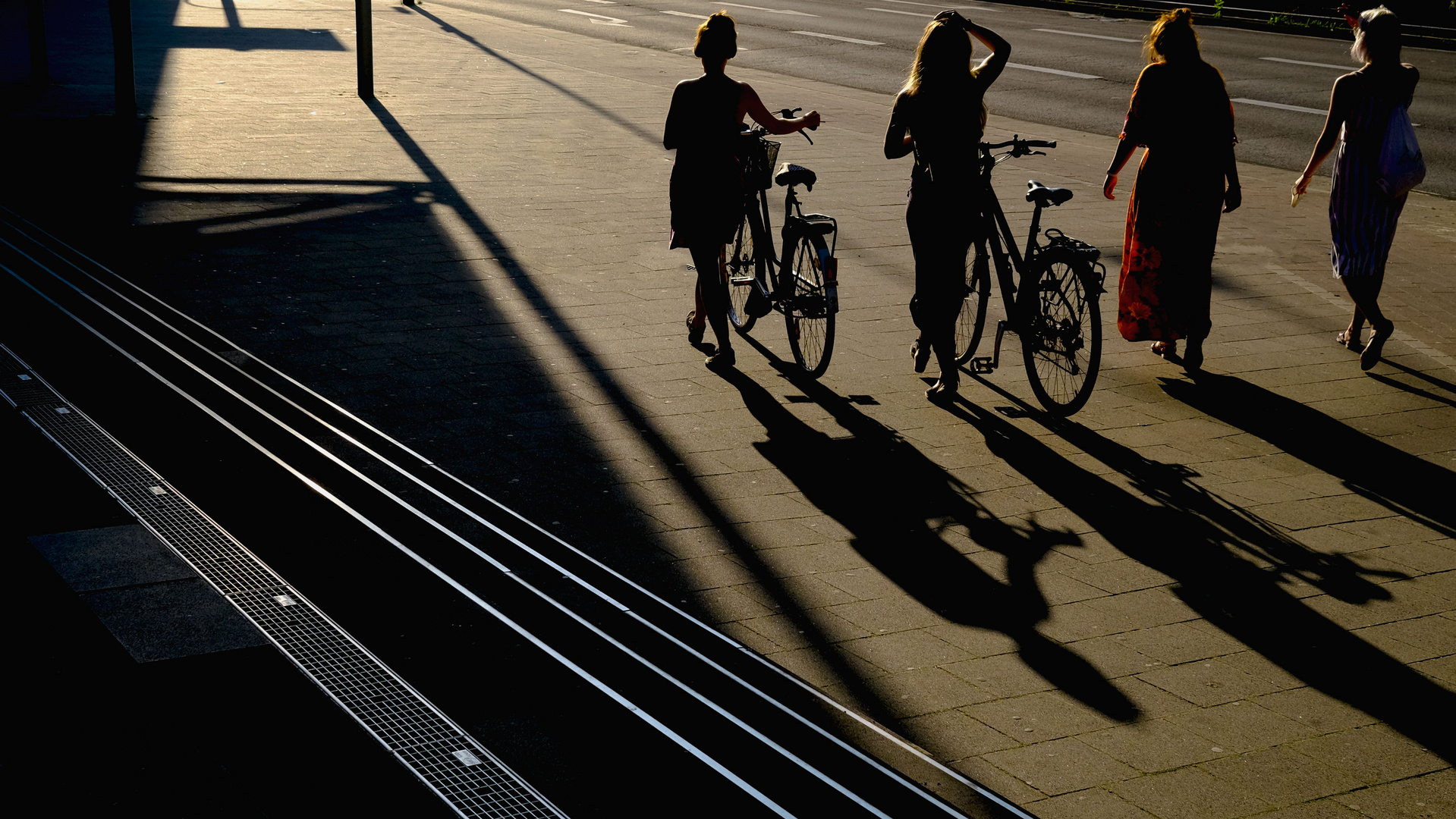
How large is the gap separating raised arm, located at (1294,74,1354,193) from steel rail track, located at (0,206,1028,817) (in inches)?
184

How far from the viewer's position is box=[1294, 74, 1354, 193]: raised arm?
6.95 meters

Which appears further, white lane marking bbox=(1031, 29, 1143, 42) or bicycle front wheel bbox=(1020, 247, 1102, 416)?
white lane marking bbox=(1031, 29, 1143, 42)

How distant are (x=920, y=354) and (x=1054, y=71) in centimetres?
1400

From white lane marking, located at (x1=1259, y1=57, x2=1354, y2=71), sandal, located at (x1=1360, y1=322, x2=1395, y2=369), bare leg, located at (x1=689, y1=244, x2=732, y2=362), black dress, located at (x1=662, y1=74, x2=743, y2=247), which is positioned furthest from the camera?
white lane marking, located at (x1=1259, y1=57, x2=1354, y2=71)

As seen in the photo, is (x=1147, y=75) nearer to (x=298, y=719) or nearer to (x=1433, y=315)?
(x=1433, y=315)

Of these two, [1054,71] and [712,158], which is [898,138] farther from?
[1054,71]

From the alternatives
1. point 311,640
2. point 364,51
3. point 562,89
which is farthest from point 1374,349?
point 364,51

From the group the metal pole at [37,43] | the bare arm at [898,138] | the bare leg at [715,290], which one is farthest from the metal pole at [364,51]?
the bare arm at [898,138]

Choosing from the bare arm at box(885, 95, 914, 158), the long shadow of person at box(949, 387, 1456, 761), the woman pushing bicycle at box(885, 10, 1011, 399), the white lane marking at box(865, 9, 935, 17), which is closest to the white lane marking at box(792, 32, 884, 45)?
the white lane marking at box(865, 9, 935, 17)

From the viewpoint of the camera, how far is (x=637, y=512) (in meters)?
5.00

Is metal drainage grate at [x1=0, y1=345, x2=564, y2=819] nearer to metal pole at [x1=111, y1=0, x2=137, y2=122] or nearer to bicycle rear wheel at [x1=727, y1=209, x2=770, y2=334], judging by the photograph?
bicycle rear wheel at [x1=727, y1=209, x2=770, y2=334]

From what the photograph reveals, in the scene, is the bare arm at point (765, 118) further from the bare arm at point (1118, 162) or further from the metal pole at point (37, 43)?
the metal pole at point (37, 43)

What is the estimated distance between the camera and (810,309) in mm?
6500

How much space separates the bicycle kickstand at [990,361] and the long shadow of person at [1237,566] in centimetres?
40
